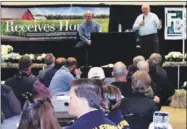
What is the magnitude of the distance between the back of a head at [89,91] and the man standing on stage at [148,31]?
856 centimetres

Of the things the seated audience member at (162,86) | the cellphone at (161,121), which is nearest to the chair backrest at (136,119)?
the cellphone at (161,121)

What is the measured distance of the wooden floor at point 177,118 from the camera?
28.5ft

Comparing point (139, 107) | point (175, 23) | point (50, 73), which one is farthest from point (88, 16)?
point (139, 107)

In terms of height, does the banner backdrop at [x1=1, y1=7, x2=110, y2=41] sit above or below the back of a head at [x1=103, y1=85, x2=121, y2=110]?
above

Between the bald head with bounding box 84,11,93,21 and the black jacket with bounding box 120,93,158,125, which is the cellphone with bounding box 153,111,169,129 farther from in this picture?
the bald head with bounding box 84,11,93,21

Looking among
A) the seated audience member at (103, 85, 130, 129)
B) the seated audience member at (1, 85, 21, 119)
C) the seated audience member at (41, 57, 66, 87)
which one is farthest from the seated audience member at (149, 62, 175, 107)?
the seated audience member at (103, 85, 130, 129)

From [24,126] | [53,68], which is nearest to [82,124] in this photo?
[24,126]

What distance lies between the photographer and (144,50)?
11367 millimetres

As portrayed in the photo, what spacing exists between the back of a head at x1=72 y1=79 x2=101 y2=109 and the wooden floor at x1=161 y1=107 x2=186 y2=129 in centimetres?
582

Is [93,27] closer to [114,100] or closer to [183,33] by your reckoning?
[183,33]

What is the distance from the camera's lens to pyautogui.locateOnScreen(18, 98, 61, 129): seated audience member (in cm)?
291

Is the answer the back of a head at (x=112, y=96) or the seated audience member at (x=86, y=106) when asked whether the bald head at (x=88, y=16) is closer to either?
the back of a head at (x=112, y=96)

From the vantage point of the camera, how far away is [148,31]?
37.3 feet

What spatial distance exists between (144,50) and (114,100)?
7.86m
